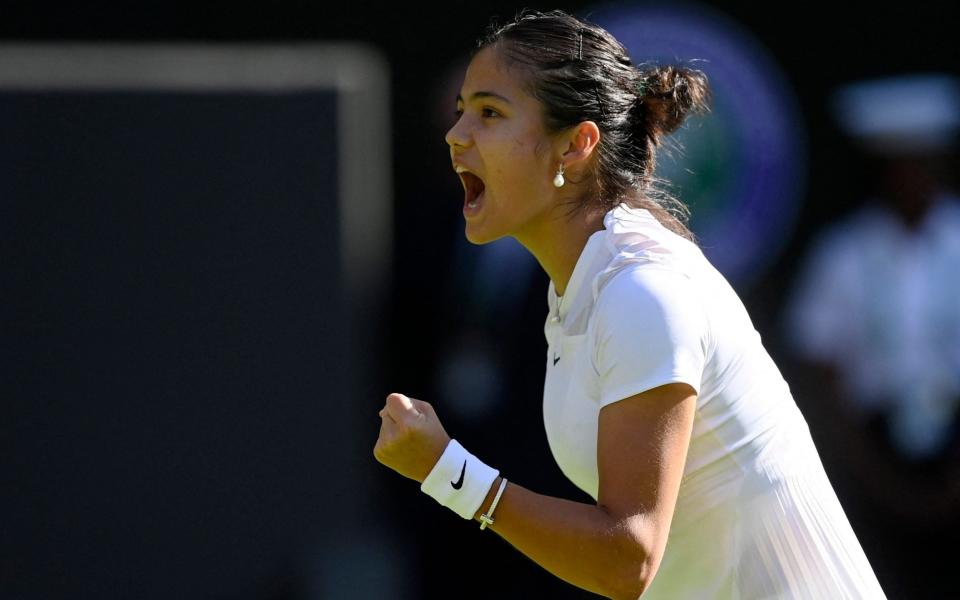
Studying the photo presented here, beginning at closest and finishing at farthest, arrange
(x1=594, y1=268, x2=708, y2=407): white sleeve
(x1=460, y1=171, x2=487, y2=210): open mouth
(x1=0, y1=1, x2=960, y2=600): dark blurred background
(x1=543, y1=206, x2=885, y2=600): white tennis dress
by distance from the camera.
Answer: (x1=594, y1=268, x2=708, y2=407): white sleeve → (x1=543, y1=206, x2=885, y2=600): white tennis dress → (x1=460, y1=171, x2=487, y2=210): open mouth → (x1=0, y1=1, x2=960, y2=600): dark blurred background

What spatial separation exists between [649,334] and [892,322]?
3051 millimetres

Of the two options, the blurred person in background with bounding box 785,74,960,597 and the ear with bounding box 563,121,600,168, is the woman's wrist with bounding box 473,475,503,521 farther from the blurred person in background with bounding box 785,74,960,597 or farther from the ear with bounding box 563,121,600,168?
the blurred person in background with bounding box 785,74,960,597

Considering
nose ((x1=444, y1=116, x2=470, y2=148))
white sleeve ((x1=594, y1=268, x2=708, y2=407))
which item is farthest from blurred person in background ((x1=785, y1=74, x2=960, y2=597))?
white sleeve ((x1=594, y1=268, x2=708, y2=407))

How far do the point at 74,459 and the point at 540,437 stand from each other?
4.85 ft

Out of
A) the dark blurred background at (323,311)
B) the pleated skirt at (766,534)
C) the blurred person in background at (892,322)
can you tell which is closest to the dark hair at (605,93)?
the pleated skirt at (766,534)

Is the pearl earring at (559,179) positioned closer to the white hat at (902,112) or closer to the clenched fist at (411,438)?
the clenched fist at (411,438)

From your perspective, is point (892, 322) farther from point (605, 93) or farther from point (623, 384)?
point (623, 384)

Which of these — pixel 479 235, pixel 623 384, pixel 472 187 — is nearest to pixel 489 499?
pixel 623 384

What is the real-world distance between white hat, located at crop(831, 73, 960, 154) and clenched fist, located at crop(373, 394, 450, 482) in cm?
308

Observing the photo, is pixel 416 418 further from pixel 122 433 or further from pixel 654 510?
pixel 122 433

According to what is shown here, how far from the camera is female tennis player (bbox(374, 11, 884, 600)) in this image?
2.07m

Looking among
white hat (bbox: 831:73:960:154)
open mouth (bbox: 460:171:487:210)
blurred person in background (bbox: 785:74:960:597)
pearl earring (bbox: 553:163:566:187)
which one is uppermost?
pearl earring (bbox: 553:163:566:187)

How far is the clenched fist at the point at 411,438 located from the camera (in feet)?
7.26

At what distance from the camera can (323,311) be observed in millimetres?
4422
